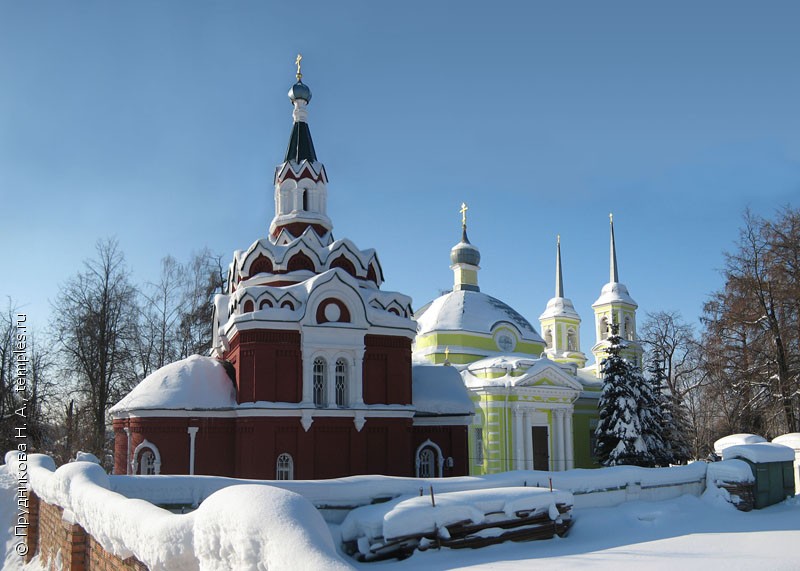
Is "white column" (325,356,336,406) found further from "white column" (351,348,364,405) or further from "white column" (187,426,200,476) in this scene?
"white column" (187,426,200,476)

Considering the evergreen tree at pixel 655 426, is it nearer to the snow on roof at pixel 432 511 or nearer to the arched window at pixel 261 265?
the arched window at pixel 261 265

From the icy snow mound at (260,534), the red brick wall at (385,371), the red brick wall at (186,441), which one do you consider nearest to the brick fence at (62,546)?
the icy snow mound at (260,534)

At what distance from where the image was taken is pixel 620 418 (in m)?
28.6

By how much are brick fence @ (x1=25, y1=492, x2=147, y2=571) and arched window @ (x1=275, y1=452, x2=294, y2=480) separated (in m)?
8.46

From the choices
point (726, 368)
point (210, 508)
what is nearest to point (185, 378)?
point (210, 508)

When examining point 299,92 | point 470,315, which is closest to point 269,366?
point 299,92

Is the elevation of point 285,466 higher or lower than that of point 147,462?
lower

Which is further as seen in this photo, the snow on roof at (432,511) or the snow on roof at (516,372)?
the snow on roof at (516,372)

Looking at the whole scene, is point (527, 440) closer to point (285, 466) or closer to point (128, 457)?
point (285, 466)

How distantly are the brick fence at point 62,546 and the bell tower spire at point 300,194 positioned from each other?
13520mm

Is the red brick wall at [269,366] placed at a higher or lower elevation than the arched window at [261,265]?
lower

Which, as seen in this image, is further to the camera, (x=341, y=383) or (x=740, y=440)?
(x=341, y=383)

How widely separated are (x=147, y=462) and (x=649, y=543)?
43.8ft

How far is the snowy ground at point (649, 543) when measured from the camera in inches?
326
